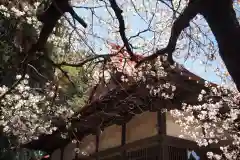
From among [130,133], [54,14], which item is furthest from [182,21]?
[130,133]

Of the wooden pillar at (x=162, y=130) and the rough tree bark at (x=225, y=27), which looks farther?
the wooden pillar at (x=162, y=130)

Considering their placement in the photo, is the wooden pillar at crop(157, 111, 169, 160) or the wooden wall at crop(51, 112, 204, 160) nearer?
the wooden pillar at crop(157, 111, 169, 160)

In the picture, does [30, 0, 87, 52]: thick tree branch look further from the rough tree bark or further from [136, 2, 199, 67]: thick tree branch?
the rough tree bark

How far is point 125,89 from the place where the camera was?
20.5 feet

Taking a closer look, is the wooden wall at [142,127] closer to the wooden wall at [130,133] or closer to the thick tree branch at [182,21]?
the wooden wall at [130,133]

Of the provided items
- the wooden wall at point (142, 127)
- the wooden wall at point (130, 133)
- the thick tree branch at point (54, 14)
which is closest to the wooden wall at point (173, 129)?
the wooden wall at point (130, 133)

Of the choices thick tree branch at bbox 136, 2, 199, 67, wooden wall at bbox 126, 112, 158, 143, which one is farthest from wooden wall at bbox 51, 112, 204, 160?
thick tree branch at bbox 136, 2, 199, 67

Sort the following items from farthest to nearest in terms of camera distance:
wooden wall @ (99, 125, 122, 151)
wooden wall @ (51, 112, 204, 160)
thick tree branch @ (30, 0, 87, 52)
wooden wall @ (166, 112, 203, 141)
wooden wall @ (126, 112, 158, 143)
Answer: wooden wall @ (99, 125, 122, 151)
wooden wall @ (126, 112, 158, 143)
wooden wall @ (51, 112, 204, 160)
wooden wall @ (166, 112, 203, 141)
thick tree branch @ (30, 0, 87, 52)

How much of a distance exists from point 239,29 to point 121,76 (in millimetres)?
3814

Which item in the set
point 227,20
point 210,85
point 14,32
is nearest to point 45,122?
point 14,32

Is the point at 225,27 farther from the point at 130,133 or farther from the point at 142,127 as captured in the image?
the point at 130,133

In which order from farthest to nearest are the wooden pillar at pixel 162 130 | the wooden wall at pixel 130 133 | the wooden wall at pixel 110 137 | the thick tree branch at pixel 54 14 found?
the wooden wall at pixel 110 137, the wooden wall at pixel 130 133, the wooden pillar at pixel 162 130, the thick tree branch at pixel 54 14

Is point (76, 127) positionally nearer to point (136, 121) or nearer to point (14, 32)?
point (136, 121)

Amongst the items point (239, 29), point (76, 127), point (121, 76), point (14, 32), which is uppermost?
point (14, 32)
